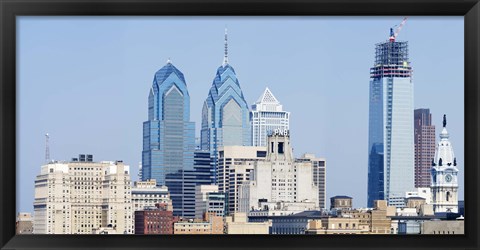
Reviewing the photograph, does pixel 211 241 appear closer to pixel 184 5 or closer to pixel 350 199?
pixel 184 5

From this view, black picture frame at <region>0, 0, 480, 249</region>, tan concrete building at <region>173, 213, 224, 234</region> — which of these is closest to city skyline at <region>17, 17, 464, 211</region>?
tan concrete building at <region>173, 213, 224, 234</region>

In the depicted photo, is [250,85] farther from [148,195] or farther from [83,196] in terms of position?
[83,196]

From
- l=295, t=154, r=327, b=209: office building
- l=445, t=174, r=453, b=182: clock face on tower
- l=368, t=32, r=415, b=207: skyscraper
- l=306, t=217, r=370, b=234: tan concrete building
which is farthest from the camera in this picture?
l=368, t=32, r=415, b=207: skyscraper

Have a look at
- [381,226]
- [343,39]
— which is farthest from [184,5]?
[343,39]

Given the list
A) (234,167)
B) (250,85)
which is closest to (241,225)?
(234,167)

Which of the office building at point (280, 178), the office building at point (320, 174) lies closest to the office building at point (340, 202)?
the office building at point (320, 174)

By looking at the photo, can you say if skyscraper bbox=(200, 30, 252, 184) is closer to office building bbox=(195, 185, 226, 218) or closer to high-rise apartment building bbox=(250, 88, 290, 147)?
high-rise apartment building bbox=(250, 88, 290, 147)

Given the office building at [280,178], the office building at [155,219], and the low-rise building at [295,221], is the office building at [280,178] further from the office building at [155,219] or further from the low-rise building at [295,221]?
the office building at [155,219]
